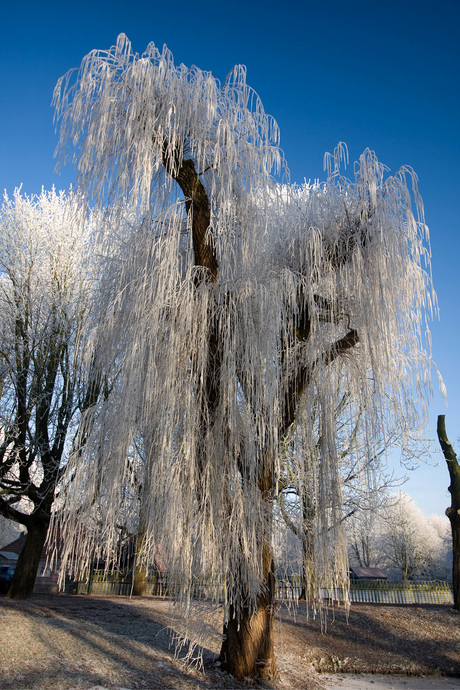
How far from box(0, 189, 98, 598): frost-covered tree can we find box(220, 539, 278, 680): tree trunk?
5.34 m

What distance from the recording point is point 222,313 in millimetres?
5113

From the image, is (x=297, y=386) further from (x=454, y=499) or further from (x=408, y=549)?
(x=408, y=549)

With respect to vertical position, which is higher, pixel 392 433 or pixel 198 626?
pixel 392 433

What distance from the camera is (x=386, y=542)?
4153 centimetres

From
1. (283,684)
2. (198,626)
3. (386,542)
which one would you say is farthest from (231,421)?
(386,542)

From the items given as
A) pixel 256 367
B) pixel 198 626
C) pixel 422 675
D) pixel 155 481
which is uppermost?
pixel 256 367

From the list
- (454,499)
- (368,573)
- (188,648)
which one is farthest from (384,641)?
(368,573)

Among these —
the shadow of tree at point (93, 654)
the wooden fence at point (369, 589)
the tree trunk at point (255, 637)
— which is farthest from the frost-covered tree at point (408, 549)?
the tree trunk at point (255, 637)

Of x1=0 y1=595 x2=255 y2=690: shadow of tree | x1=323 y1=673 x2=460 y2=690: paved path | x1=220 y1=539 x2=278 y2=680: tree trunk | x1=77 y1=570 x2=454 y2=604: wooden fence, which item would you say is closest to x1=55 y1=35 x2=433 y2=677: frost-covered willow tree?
x1=220 y1=539 x2=278 y2=680: tree trunk

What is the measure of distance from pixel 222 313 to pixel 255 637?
3.90m

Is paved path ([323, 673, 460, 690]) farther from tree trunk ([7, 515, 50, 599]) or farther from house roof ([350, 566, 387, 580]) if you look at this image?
house roof ([350, 566, 387, 580])

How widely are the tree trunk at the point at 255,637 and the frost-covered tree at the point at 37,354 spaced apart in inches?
210

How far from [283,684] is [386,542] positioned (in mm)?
40806

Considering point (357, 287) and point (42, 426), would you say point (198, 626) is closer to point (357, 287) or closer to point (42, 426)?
point (357, 287)
